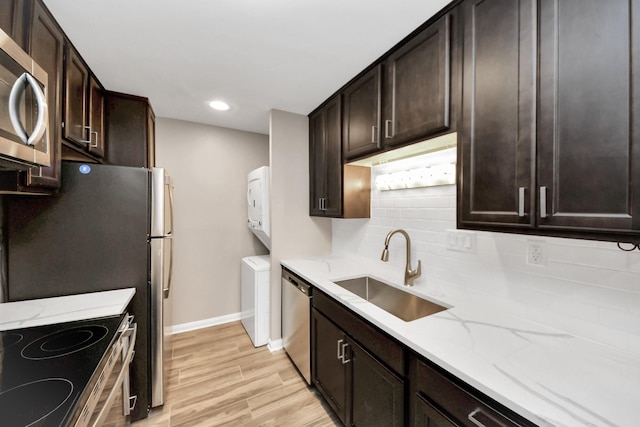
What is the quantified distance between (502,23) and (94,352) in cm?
208

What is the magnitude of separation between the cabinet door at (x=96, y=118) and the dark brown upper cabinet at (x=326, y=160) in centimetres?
175

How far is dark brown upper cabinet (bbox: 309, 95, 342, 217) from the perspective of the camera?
2.16m

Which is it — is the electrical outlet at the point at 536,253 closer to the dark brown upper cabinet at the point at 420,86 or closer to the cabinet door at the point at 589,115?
the cabinet door at the point at 589,115

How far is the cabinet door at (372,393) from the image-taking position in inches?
44.7

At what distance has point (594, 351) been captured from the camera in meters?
0.96

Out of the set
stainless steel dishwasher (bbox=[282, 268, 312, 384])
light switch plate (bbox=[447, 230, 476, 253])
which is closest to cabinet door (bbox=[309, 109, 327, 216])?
stainless steel dishwasher (bbox=[282, 268, 312, 384])

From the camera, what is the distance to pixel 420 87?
4.53 feet

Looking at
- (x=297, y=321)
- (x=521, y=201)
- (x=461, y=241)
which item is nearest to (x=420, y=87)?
(x=521, y=201)

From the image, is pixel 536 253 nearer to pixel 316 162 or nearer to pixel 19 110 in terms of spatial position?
pixel 316 162

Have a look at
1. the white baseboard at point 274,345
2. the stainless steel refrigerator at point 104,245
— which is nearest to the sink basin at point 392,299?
the white baseboard at point 274,345

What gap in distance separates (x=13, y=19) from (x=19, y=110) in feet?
2.02

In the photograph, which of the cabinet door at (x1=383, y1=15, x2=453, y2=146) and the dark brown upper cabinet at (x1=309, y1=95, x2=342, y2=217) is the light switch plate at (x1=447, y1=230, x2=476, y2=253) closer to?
the cabinet door at (x1=383, y1=15, x2=453, y2=146)

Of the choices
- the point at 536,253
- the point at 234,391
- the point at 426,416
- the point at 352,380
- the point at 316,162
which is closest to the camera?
the point at 426,416

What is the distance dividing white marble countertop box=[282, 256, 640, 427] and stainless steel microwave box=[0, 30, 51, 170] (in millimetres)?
Result: 1464
